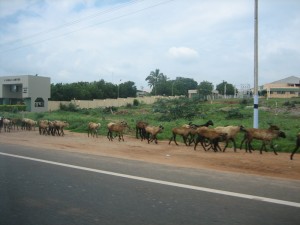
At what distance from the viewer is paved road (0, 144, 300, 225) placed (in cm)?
559

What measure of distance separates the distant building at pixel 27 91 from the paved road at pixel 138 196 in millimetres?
53820

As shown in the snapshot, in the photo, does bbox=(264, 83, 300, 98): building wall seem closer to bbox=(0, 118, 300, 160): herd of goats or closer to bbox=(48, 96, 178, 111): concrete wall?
bbox=(48, 96, 178, 111): concrete wall

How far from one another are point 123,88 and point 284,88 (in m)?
40.3

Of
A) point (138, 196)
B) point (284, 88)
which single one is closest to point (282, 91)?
point (284, 88)

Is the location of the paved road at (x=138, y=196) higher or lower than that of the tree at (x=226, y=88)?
lower

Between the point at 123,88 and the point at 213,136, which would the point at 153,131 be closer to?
the point at 213,136

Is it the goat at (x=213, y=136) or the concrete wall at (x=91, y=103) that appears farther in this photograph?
the concrete wall at (x=91, y=103)

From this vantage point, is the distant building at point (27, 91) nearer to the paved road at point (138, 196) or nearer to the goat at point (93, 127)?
the goat at point (93, 127)

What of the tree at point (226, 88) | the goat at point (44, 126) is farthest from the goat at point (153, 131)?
the tree at point (226, 88)

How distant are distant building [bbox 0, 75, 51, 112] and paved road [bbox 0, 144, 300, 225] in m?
53.8

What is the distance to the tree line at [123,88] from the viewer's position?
239ft

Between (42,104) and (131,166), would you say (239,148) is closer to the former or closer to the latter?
(131,166)

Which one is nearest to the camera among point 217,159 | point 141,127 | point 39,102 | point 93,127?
point 217,159

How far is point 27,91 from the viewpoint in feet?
200
